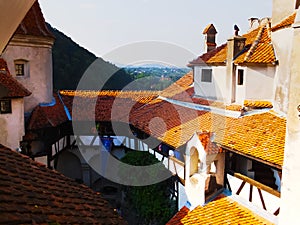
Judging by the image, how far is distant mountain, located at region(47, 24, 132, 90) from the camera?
30.9 meters

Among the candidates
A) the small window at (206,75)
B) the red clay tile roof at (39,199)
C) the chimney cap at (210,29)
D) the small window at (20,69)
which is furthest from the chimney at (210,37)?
the red clay tile roof at (39,199)

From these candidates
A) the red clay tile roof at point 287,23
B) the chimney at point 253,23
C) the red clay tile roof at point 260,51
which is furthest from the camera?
the chimney at point 253,23

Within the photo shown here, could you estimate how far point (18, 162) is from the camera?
5.16 metres

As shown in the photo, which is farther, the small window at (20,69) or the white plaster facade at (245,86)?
the small window at (20,69)

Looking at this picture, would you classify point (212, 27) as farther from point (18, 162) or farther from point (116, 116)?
point (18, 162)

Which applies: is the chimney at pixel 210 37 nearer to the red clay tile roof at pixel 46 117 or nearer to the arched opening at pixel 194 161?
the red clay tile roof at pixel 46 117

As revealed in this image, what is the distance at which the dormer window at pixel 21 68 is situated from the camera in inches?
605

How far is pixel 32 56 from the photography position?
15.6m

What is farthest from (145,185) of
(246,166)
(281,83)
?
(281,83)

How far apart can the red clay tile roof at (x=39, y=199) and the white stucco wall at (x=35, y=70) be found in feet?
33.9

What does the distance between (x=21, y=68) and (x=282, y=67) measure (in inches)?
455

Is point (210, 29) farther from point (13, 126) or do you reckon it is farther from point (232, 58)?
point (13, 126)

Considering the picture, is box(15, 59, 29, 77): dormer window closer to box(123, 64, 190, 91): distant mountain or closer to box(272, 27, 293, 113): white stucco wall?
box(123, 64, 190, 91): distant mountain

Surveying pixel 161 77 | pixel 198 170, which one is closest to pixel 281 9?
pixel 198 170
